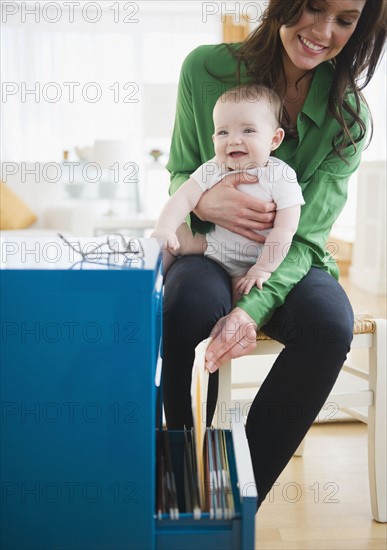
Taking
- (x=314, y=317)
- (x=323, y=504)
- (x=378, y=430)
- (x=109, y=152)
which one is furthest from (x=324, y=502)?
(x=109, y=152)

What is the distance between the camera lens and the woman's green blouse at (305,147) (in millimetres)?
1437

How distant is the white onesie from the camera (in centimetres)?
138

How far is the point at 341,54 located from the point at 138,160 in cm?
557

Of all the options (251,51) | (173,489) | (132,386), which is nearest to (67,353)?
(132,386)

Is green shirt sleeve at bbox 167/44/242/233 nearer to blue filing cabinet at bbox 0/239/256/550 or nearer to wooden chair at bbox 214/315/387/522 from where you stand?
wooden chair at bbox 214/315/387/522

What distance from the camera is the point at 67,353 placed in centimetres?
88

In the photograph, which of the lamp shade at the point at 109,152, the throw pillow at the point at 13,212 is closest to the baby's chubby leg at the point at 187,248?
the throw pillow at the point at 13,212

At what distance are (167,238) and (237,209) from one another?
167 mm

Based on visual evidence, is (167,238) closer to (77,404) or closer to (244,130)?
(244,130)

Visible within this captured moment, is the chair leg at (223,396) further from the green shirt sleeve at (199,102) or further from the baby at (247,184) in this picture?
the green shirt sleeve at (199,102)

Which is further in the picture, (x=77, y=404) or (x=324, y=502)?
(x=324, y=502)

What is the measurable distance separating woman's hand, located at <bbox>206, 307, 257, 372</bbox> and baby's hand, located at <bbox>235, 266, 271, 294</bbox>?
67mm

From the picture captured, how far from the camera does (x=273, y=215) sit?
1401 millimetres

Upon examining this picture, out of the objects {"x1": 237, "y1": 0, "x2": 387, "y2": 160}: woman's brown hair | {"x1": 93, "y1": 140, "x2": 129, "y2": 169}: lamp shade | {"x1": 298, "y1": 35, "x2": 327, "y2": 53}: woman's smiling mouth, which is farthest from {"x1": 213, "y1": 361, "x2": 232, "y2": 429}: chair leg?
{"x1": 93, "y1": 140, "x2": 129, "y2": 169}: lamp shade
